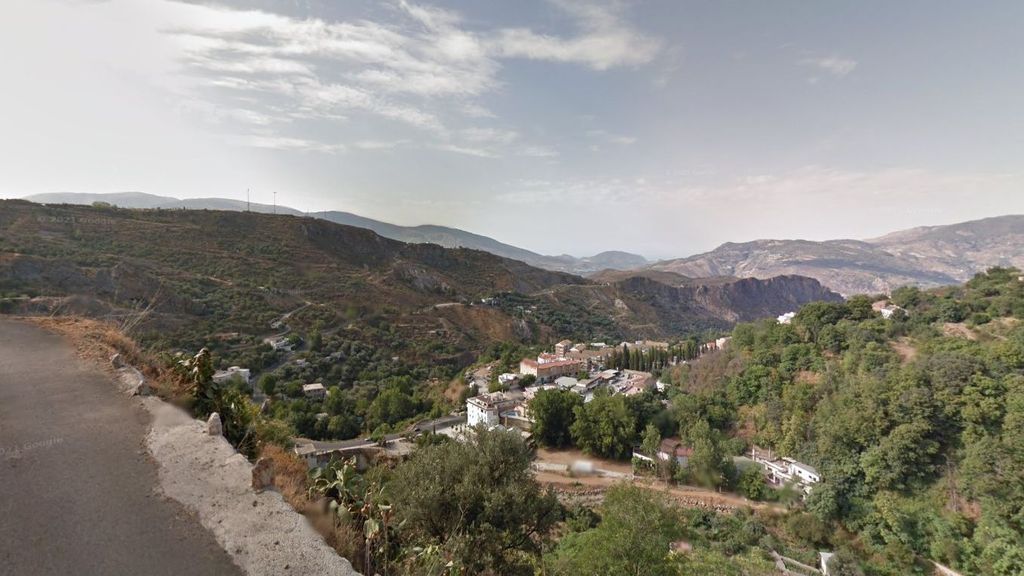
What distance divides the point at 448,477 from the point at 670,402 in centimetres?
2619

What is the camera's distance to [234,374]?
26297 mm

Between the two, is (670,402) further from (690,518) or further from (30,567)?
(30,567)

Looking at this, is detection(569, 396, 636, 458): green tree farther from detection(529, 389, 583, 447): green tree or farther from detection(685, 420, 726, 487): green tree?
detection(685, 420, 726, 487): green tree

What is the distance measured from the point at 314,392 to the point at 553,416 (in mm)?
17017

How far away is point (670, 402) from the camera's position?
31.1 m

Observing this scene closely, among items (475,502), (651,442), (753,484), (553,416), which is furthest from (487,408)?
(475,502)

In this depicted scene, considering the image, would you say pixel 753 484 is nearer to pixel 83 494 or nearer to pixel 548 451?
pixel 548 451

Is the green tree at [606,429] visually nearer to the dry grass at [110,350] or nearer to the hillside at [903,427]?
the hillside at [903,427]

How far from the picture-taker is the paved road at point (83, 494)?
3.41 m

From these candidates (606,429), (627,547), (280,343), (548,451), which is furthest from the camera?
(280,343)

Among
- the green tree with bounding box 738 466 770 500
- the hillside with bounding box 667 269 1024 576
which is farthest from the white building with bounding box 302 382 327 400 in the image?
the green tree with bounding box 738 466 770 500

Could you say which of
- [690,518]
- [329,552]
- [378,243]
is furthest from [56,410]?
[378,243]

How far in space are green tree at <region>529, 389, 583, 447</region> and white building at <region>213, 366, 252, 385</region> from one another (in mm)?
18853

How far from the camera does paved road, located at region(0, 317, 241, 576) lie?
134 inches
